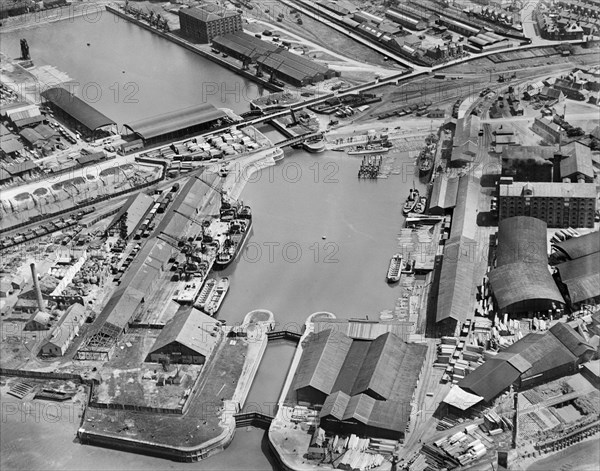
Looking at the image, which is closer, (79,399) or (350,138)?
(79,399)

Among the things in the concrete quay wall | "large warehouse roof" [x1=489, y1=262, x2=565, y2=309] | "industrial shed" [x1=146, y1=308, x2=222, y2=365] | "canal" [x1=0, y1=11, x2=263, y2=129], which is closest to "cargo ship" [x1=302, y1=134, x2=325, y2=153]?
"canal" [x1=0, y1=11, x2=263, y2=129]

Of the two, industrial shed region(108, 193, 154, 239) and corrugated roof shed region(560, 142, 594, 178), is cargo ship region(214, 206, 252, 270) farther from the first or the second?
corrugated roof shed region(560, 142, 594, 178)

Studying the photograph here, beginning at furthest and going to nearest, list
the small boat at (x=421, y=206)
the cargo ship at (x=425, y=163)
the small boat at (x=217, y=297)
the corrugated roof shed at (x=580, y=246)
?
the cargo ship at (x=425, y=163), the small boat at (x=421, y=206), the corrugated roof shed at (x=580, y=246), the small boat at (x=217, y=297)

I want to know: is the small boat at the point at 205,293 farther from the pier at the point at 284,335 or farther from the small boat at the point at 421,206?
the small boat at the point at 421,206

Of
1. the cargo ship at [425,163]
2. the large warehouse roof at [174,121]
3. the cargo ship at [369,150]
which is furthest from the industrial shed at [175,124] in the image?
the cargo ship at [425,163]

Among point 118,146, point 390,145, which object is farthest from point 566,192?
point 118,146

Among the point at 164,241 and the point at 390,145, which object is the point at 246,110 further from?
the point at 164,241
